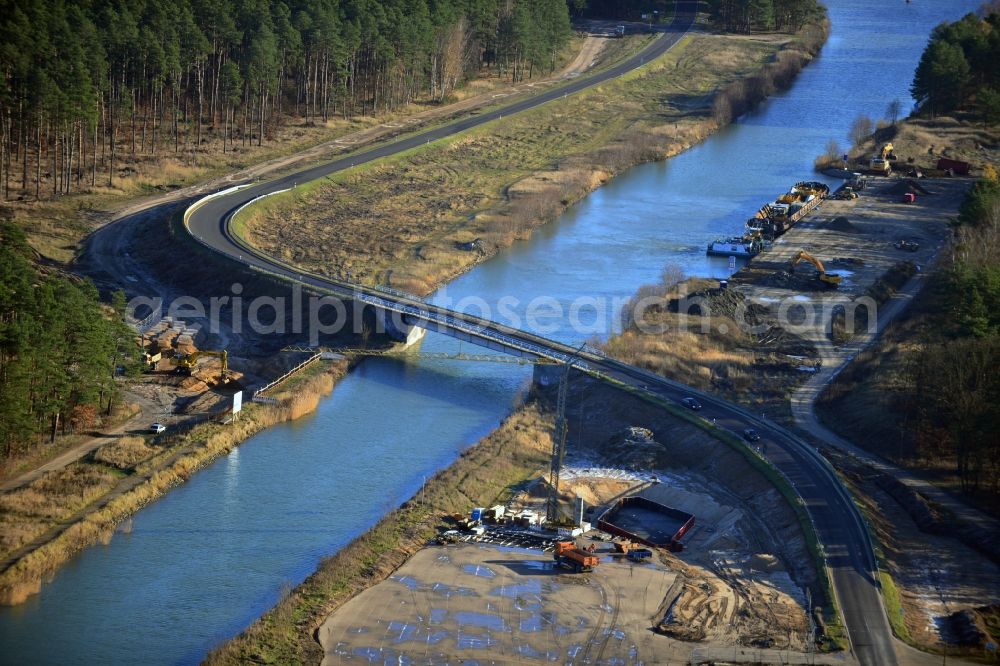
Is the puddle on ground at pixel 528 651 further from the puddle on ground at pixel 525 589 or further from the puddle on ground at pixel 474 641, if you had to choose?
the puddle on ground at pixel 525 589

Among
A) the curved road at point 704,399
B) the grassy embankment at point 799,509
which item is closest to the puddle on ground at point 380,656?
the grassy embankment at point 799,509

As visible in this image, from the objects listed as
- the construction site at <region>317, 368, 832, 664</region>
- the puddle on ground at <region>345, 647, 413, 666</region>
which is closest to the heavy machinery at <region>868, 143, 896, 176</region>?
the construction site at <region>317, 368, 832, 664</region>

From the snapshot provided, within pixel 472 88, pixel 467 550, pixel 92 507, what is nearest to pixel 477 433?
pixel 467 550

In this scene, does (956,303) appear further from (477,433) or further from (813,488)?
(477,433)

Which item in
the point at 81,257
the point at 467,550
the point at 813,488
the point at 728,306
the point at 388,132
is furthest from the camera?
the point at 388,132

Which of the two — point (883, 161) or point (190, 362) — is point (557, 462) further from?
point (883, 161)

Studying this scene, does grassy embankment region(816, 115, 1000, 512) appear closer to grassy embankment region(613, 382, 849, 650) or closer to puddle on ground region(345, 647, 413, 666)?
grassy embankment region(613, 382, 849, 650)
